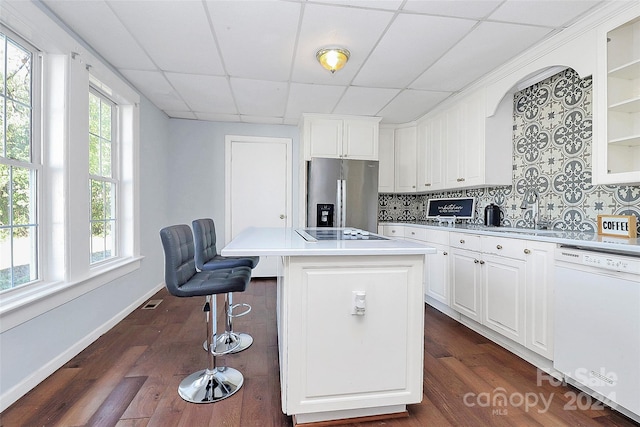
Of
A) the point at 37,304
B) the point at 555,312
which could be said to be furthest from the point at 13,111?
the point at 555,312

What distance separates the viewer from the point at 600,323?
5.19 feet

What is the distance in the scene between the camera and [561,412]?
5.20 ft

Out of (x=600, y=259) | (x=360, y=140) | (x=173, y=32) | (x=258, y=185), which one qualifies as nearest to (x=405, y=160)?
(x=360, y=140)

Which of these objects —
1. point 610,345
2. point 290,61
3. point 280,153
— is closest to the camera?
point 610,345

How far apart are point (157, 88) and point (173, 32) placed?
122cm

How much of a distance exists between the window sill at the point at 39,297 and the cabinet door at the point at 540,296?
10.1 feet

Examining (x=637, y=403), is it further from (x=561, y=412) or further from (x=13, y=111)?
(x=13, y=111)

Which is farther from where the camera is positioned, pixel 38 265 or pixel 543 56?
pixel 543 56

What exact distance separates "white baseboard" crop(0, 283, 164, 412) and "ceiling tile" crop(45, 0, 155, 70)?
2.24m

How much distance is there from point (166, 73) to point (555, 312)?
3601mm

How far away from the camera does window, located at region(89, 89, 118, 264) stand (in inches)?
102

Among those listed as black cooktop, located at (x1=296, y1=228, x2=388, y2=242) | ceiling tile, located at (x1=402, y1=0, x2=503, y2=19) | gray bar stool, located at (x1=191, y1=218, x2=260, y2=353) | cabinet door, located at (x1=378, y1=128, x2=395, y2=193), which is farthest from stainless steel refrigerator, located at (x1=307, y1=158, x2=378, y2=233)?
ceiling tile, located at (x1=402, y1=0, x2=503, y2=19)

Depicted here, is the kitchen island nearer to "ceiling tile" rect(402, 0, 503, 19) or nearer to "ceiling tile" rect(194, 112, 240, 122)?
"ceiling tile" rect(402, 0, 503, 19)

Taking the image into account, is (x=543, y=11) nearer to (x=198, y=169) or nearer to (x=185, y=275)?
(x=185, y=275)
